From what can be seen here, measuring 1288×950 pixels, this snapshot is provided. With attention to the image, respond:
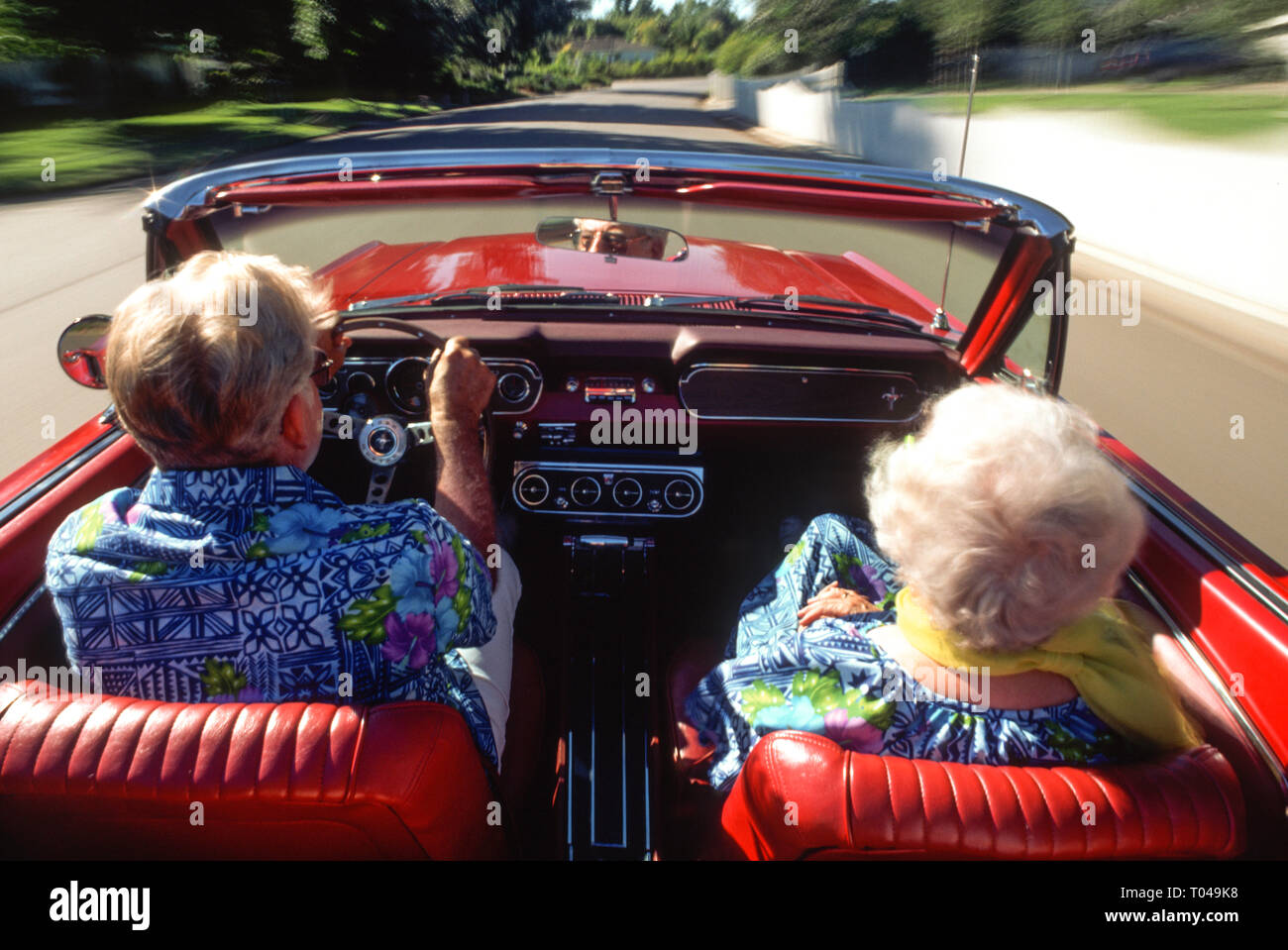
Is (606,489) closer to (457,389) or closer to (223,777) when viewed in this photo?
(457,389)

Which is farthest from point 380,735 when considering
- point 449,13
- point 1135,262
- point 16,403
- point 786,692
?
point 449,13

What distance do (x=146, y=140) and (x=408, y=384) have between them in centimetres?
1994

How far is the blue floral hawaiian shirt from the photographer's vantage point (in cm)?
140

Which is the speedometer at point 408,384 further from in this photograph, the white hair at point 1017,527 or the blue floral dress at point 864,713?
the white hair at point 1017,527

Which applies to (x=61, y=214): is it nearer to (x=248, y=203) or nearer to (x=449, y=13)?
(x=248, y=203)

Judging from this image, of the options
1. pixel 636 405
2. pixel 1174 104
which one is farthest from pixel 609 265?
pixel 1174 104

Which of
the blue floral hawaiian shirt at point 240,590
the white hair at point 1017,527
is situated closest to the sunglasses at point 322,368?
the blue floral hawaiian shirt at point 240,590

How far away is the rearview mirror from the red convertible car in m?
0.02

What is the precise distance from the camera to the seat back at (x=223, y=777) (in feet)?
4.01

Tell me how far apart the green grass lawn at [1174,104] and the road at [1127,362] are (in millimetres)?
3462

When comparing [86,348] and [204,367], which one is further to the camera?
[86,348]

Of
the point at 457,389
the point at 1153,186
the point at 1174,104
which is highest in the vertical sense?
the point at 1174,104

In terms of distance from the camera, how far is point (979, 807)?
1.25m
